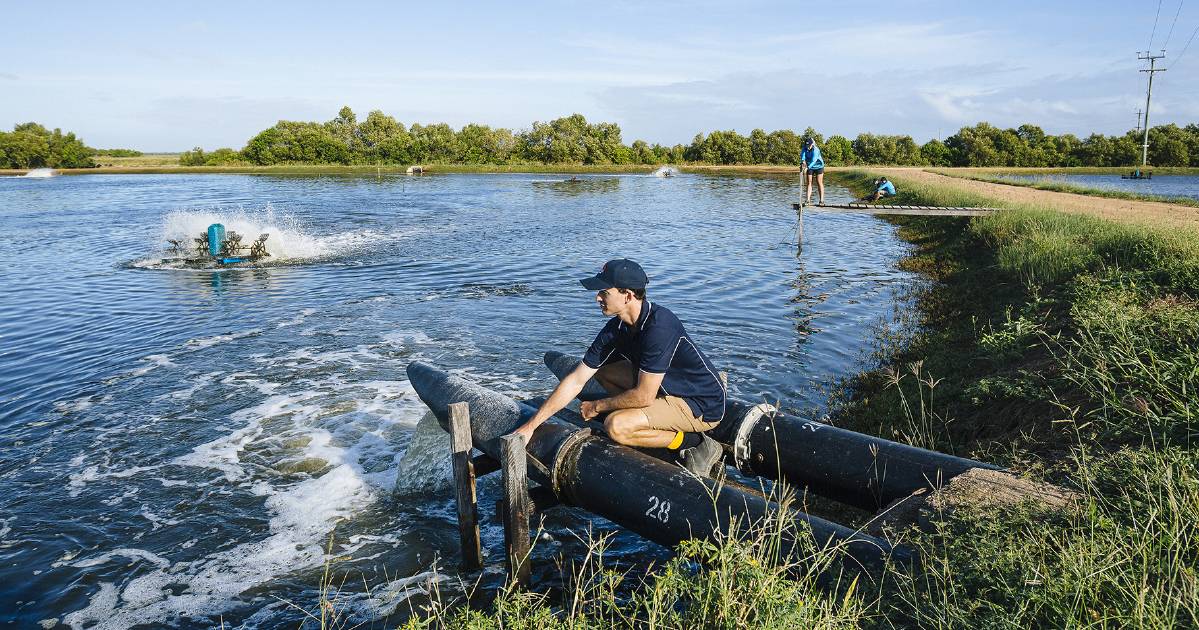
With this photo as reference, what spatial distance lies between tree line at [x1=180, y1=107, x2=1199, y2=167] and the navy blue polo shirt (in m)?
90.5

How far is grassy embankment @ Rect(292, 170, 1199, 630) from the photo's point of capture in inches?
120

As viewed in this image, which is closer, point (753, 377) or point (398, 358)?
point (753, 377)

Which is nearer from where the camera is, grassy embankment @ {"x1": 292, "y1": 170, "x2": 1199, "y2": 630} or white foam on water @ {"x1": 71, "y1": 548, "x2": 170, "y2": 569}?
grassy embankment @ {"x1": 292, "y1": 170, "x2": 1199, "y2": 630}

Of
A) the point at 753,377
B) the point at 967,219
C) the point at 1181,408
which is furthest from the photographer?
the point at 967,219

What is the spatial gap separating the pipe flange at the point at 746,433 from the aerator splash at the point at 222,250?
19.5 metres

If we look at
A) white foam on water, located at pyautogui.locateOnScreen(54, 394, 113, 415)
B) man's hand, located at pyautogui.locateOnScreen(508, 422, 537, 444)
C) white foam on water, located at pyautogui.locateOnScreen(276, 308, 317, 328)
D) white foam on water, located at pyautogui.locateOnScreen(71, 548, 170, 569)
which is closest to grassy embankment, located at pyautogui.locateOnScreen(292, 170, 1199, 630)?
man's hand, located at pyautogui.locateOnScreen(508, 422, 537, 444)

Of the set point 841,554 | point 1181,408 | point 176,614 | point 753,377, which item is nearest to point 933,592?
point 841,554

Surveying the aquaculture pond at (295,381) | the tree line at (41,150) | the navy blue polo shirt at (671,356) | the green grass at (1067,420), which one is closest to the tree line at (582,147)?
the tree line at (41,150)

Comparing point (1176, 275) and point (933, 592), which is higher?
point (1176, 275)

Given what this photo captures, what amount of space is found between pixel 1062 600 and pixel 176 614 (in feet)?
19.4

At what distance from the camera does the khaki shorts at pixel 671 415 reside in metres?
5.41

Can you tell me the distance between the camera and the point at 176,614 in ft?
17.6

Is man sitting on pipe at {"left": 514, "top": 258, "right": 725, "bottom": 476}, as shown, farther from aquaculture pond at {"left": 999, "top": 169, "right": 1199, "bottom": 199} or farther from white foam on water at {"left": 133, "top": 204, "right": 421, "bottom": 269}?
aquaculture pond at {"left": 999, "top": 169, "right": 1199, "bottom": 199}

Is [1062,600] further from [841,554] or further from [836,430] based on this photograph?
[836,430]
